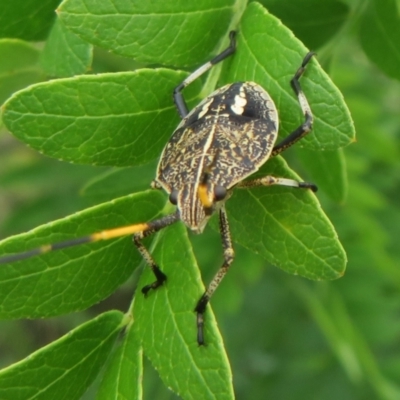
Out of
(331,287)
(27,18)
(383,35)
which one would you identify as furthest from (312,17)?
(331,287)

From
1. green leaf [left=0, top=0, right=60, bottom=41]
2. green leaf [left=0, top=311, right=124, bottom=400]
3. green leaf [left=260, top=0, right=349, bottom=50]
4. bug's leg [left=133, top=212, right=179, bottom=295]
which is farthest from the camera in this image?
green leaf [left=260, top=0, right=349, bottom=50]

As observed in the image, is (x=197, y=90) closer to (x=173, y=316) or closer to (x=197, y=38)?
(x=197, y=38)

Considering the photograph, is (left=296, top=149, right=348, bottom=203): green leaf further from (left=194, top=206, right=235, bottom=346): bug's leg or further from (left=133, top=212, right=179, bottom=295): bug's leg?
(left=133, top=212, right=179, bottom=295): bug's leg

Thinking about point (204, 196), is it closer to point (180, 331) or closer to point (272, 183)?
point (272, 183)

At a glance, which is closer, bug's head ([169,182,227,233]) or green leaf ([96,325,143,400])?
green leaf ([96,325,143,400])

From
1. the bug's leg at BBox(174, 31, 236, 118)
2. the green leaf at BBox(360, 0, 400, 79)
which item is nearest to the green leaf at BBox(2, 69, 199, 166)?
the bug's leg at BBox(174, 31, 236, 118)

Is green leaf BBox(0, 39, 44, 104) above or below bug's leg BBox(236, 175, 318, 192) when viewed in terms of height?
above

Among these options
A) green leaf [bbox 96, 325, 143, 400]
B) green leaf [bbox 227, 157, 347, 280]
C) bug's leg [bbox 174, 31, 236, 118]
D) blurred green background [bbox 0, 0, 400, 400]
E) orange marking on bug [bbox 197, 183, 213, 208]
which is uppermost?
bug's leg [bbox 174, 31, 236, 118]
